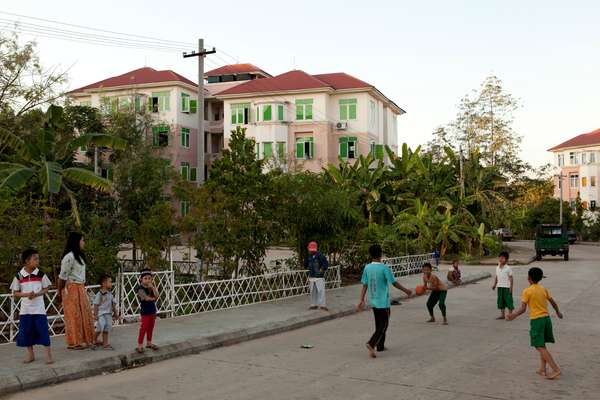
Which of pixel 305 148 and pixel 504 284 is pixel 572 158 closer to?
pixel 305 148

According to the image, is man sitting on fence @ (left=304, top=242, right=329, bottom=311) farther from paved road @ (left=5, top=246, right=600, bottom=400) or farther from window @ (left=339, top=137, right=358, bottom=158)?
window @ (left=339, top=137, right=358, bottom=158)

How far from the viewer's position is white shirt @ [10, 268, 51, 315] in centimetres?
806

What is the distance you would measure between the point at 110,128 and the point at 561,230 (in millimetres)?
28111

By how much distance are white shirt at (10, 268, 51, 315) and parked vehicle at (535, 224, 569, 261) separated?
33.1 meters

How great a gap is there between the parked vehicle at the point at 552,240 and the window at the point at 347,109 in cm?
1762

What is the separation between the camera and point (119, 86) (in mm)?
49031

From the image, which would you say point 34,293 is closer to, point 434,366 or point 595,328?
point 434,366

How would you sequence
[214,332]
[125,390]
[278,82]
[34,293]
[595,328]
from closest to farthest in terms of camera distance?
[125,390] < [34,293] < [214,332] < [595,328] < [278,82]

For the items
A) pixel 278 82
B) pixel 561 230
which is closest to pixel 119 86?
pixel 278 82

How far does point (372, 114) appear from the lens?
48469 mm

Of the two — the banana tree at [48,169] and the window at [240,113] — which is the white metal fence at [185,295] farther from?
the window at [240,113]

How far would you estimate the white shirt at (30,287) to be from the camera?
26.5ft

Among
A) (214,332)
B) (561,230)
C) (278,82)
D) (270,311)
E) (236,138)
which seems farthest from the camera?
(278,82)

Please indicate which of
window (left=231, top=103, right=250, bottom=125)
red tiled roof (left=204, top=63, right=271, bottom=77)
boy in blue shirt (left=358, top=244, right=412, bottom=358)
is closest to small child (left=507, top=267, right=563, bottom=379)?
boy in blue shirt (left=358, top=244, right=412, bottom=358)
